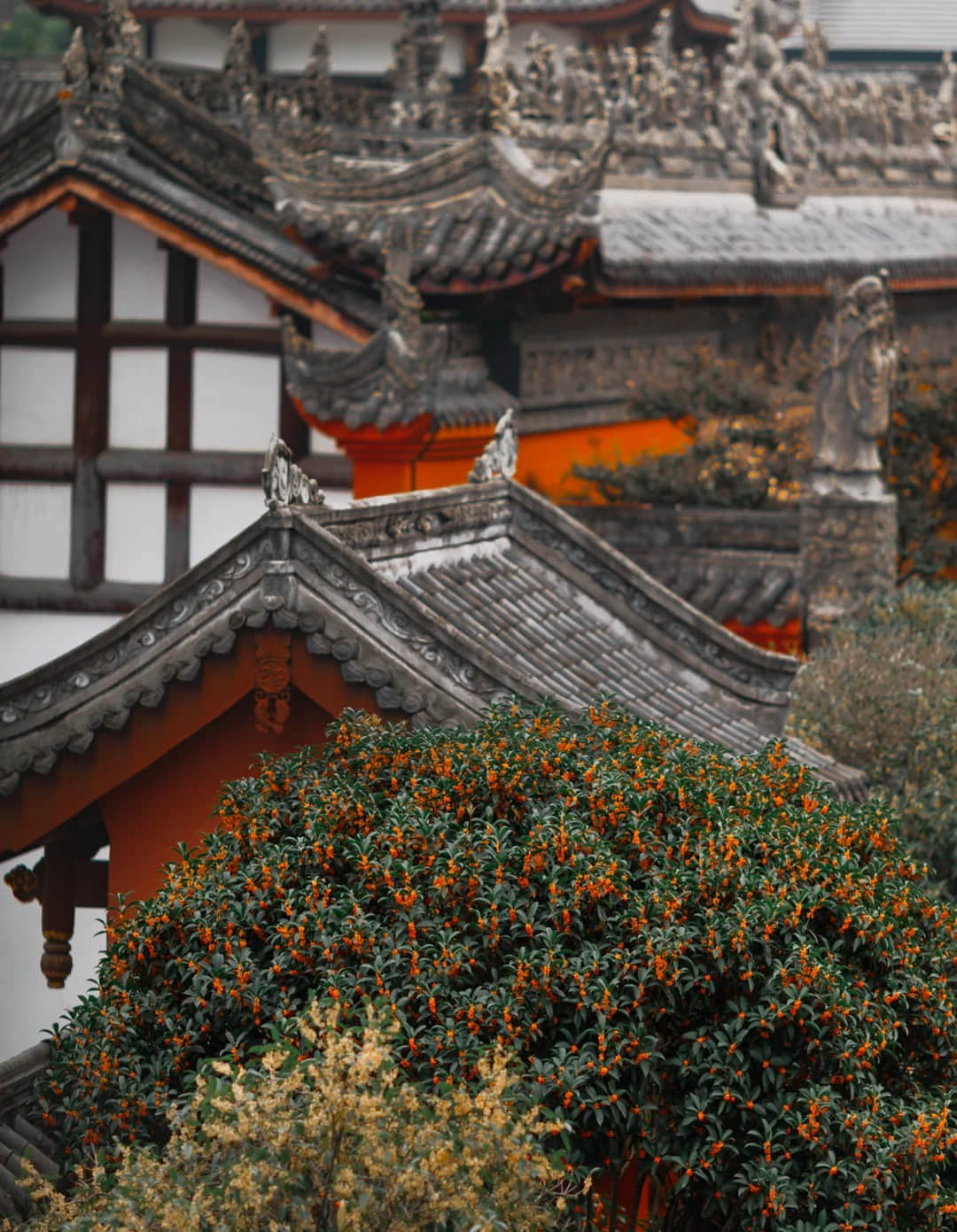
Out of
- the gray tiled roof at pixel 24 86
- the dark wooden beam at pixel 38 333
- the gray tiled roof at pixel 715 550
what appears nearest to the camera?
the dark wooden beam at pixel 38 333

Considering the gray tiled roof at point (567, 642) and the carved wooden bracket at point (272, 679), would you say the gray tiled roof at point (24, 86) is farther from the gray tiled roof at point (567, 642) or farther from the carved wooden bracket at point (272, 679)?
the carved wooden bracket at point (272, 679)

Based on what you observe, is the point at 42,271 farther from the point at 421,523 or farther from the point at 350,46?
the point at 350,46

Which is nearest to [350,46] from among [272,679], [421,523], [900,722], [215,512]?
[215,512]

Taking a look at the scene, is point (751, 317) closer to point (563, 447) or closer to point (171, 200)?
point (563, 447)

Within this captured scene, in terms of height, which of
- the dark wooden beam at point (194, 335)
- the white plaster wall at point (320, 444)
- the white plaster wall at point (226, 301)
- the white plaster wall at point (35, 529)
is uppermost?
the white plaster wall at point (226, 301)

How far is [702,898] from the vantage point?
18.2 ft

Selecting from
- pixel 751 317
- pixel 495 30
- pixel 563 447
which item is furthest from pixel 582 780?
pixel 751 317

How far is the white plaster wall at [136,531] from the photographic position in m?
13.9

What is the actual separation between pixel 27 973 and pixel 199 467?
133 inches

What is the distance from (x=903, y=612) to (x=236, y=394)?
4.35 m

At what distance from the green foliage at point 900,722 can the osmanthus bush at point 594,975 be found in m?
3.96

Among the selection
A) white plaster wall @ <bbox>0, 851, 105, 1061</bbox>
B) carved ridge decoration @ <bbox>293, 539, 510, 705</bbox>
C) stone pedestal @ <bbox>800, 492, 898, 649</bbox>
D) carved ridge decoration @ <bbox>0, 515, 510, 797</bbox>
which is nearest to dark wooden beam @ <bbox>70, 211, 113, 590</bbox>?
white plaster wall @ <bbox>0, 851, 105, 1061</bbox>

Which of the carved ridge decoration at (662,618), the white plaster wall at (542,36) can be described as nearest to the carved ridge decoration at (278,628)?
the carved ridge decoration at (662,618)

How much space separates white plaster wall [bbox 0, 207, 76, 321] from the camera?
13.9m
